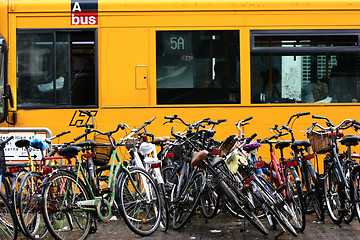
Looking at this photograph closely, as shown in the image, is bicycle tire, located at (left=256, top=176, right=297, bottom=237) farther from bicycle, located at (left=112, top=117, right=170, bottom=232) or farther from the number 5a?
the number 5a

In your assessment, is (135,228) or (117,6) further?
(117,6)

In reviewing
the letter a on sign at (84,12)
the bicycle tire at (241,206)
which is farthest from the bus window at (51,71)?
the bicycle tire at (241,206)

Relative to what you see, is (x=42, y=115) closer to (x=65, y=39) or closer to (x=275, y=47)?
(x=65, y=39)

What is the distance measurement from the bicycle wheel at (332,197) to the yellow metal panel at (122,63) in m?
2.63

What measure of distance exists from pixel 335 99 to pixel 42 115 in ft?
13.2

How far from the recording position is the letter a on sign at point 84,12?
7.95 meters

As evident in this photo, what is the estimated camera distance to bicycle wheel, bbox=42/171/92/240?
577 cm

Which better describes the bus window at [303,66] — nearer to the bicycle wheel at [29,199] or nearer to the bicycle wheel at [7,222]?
the bicycle wheel at [29,199]

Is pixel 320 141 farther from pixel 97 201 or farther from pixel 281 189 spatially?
pixel 97 201

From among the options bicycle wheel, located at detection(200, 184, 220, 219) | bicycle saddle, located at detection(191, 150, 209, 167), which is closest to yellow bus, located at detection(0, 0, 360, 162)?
bicycle wheel, located at detection(200, 184, 220, 219)

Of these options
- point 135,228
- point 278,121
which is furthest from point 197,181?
point 278,121

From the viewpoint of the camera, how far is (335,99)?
808cm

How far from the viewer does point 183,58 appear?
8.00 m

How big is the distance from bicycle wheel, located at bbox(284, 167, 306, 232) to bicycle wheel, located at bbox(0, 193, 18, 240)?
291 centimetres
